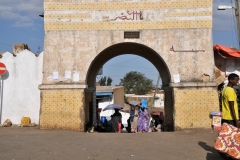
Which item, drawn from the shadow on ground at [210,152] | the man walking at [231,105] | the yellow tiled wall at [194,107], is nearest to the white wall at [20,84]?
the yellow tiled wall at [194,107]

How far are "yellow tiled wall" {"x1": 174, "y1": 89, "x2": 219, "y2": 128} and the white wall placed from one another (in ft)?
18.9

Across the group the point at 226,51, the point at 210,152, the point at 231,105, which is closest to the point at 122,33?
the point at 226,51

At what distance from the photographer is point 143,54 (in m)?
15.0

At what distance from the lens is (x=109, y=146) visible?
8914 millimetres

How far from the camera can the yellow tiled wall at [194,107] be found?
11.9 metres

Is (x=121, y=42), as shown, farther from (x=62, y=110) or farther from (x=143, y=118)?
(x=62, y=110)

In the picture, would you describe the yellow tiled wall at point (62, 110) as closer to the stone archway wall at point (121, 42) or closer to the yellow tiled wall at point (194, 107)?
the stone archway wall at point (121, 42)

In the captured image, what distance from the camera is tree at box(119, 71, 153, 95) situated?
204 ft

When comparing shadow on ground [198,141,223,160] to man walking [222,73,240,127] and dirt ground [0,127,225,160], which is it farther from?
man walking [222,73,240,127]

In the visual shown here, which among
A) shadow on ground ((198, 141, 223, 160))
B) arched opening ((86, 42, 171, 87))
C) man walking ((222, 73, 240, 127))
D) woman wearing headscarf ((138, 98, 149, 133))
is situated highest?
arched opening ((86, 42, 171, 87))

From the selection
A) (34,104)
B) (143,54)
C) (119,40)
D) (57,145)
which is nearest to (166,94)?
(143,54)

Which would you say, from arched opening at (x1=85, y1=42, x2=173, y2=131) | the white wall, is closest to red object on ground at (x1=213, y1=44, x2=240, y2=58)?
arched opening at (x1=85, y1=42, x2=173, y2=131)

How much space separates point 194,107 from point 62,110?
166 inches

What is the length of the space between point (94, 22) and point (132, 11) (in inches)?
50.3
